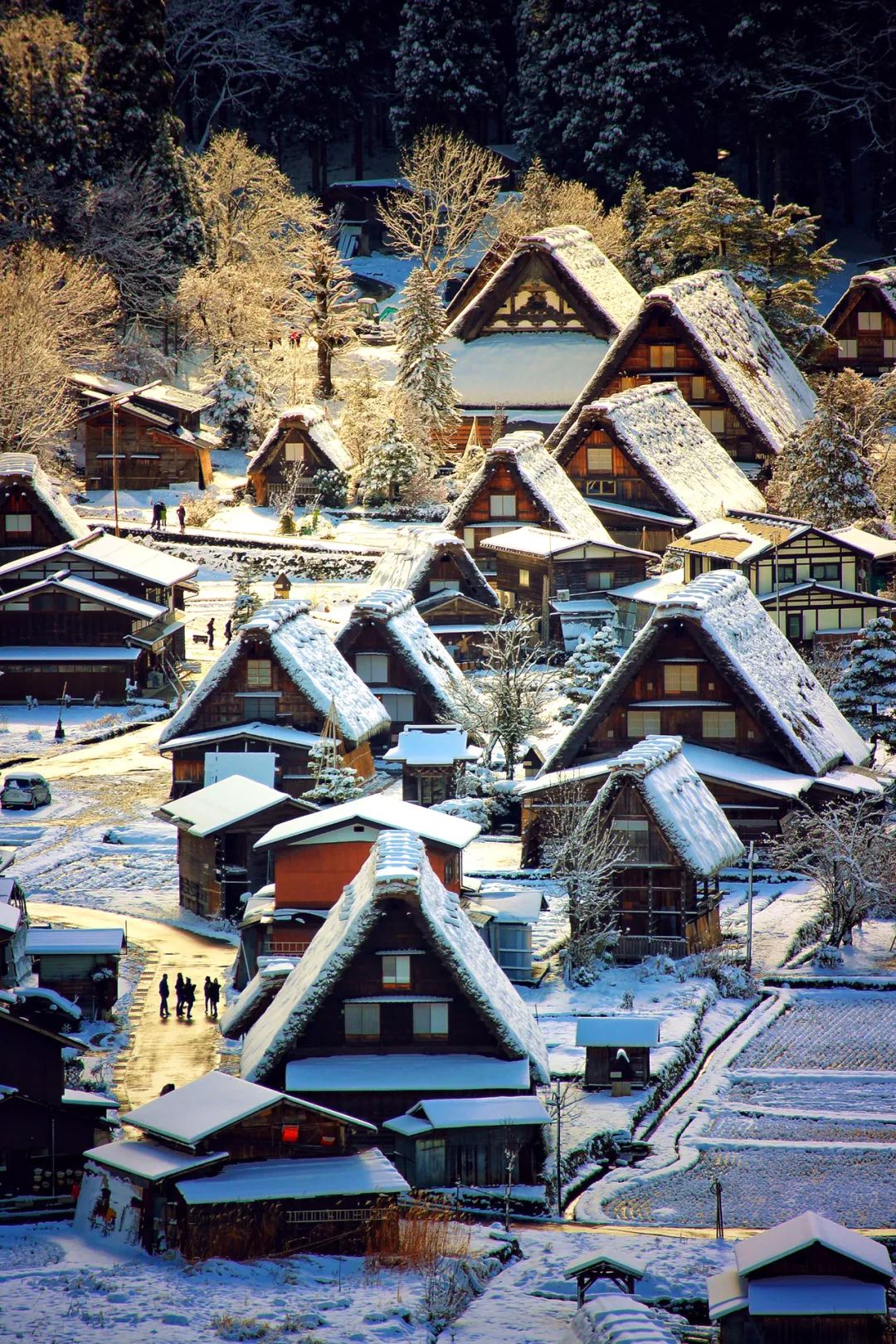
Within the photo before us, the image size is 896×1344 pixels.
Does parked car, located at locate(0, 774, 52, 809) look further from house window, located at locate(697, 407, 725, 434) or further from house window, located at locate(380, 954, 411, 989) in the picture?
house window, located at locate(697, 407, 725, 434)

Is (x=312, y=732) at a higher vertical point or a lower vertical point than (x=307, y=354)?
lower

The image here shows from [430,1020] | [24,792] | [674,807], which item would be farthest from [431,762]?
[430,1020]

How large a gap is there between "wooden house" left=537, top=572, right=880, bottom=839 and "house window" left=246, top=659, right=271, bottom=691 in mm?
6726

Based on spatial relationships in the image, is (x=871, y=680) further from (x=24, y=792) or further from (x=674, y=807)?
(x=24, y=792)

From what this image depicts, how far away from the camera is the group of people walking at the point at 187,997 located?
39.0 metres

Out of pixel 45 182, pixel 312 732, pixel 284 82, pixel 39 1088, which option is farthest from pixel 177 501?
pixel 39 1088

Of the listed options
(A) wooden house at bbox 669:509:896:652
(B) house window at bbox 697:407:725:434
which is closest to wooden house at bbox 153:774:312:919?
(A) wooden house at bbox 669:509:896:652

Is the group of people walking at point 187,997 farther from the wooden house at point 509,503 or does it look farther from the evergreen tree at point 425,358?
the evergreen tree at point 425,358

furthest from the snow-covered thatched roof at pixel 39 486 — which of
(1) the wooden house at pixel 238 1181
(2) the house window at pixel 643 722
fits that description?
(1) the wooden house at pixel 238 1181

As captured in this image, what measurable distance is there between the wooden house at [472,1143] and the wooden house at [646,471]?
1419 inches

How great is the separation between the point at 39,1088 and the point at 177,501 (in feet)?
149

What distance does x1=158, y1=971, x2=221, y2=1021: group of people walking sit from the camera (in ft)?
128

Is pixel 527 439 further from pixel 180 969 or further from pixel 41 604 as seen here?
pixel 180 969

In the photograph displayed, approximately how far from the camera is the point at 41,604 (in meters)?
61.2
